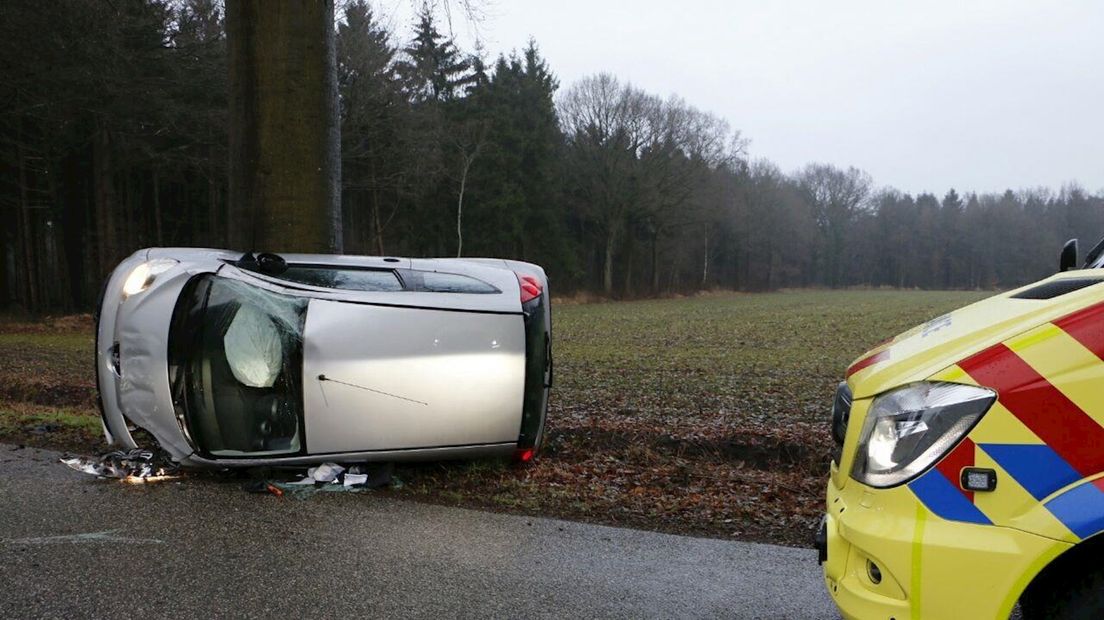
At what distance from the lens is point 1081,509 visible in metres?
2.11

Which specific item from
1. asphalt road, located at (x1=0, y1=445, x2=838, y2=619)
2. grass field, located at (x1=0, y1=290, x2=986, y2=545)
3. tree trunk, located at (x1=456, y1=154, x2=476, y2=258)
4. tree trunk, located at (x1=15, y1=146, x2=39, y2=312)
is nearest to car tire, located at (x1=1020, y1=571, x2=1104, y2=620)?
asphalt road, located at (x1=0, y1=445, x2=838, y2=619)

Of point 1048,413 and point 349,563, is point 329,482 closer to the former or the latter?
point 349,563

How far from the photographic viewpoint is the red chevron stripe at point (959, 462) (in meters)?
2.24

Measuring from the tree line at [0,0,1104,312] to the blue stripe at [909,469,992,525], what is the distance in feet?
18.8

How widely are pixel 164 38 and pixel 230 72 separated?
2111 centimetres

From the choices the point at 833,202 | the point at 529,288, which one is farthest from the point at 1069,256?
the point at 833,202

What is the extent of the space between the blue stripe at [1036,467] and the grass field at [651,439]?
2.40m

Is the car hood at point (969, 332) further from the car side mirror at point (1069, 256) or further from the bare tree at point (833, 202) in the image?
the bare tree at point (833, 202)

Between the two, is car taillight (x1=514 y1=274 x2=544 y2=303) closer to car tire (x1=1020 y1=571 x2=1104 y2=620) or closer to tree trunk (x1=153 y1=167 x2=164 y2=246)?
car tire (x1=1020 y1=571 x2=1104 y2=620)

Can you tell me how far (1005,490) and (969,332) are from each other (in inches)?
22.7

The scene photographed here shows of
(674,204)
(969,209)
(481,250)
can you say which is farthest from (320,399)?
(969,209)

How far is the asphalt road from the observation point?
11.4ft

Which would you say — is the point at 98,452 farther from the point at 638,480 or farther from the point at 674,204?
the point at 674,204

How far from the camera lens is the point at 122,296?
5.23 meters
